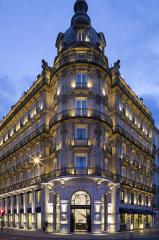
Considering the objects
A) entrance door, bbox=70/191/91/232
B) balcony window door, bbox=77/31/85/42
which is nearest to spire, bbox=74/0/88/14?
balcony window door, bbox=77/31/85/42

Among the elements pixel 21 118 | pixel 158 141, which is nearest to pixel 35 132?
pixel 21 118

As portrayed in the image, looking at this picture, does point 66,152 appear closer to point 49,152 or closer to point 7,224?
point 49,152

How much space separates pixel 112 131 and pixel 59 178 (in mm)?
13803

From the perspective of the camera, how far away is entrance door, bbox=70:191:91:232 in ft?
172

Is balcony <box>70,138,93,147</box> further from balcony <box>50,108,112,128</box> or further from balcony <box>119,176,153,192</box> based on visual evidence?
balcony <box>119,176,153,192</box>

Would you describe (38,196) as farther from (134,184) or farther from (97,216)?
(134,184)

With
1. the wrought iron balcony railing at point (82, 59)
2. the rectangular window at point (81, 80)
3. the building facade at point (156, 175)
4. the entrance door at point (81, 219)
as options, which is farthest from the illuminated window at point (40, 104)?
the building facade at point (156, 175)

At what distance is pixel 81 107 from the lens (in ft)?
185

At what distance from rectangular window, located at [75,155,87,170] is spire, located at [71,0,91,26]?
75.4 ft

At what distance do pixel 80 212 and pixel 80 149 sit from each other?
29.6 ft

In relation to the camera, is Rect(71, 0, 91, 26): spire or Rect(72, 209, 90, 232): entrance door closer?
Rect(72, 209, 90, 232): entrance door

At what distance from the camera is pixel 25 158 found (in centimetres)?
7169

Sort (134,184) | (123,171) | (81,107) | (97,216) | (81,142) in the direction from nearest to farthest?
(97,216), (81,142), (81,107), (123,171), (134,184)

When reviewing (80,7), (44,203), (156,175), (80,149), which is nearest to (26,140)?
(44,203)
